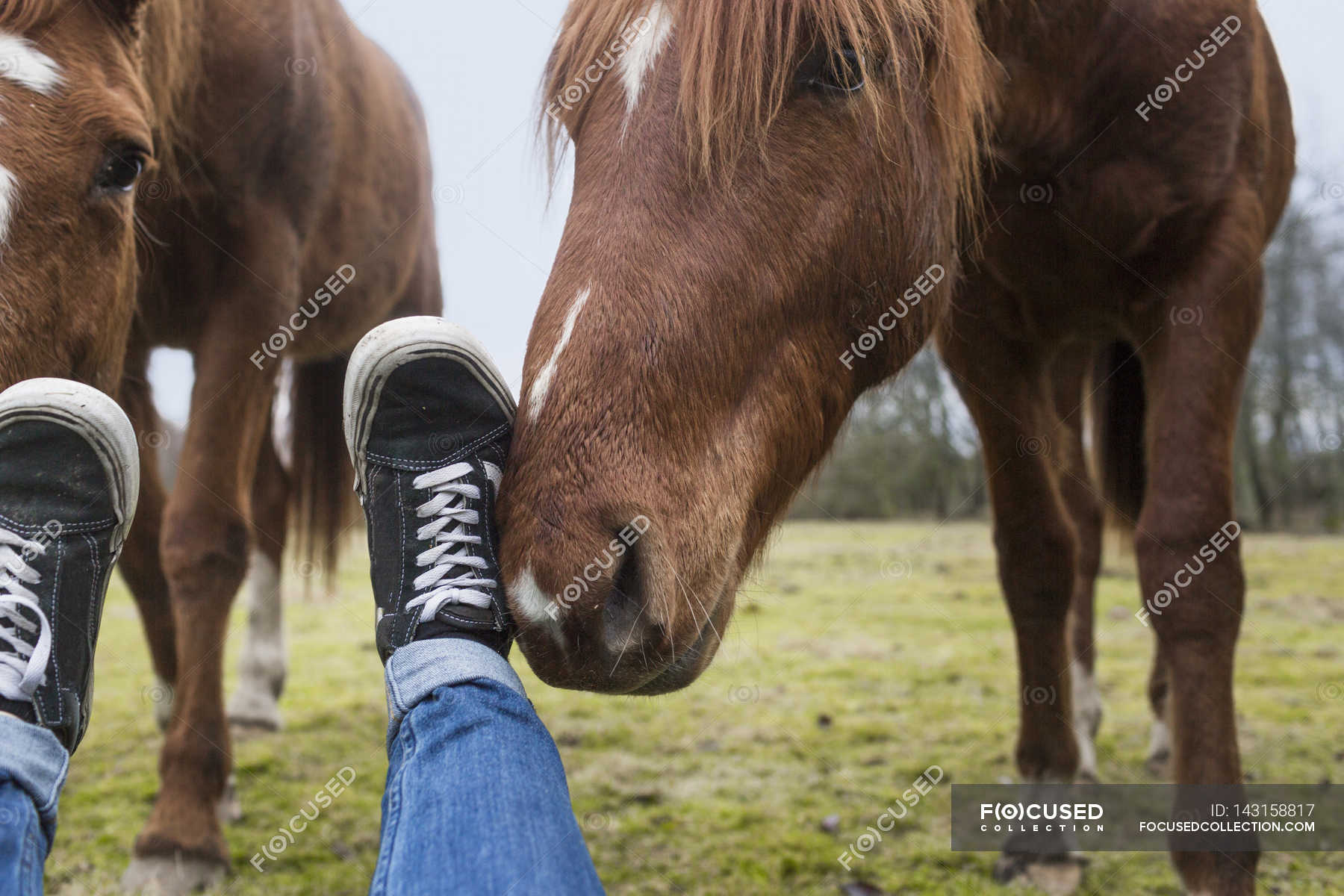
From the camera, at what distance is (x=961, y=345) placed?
269 cm

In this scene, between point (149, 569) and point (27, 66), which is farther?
point (149, 569)

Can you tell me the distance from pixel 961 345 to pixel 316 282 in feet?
7.14

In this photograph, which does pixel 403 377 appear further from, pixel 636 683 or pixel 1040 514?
pixel 1040 514

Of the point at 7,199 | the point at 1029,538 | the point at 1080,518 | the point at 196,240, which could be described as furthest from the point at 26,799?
the point at 1080,518

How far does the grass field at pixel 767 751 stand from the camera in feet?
7.67

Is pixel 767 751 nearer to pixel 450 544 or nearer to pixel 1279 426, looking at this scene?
pixel 450 544

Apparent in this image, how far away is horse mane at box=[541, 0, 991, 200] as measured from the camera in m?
1.42

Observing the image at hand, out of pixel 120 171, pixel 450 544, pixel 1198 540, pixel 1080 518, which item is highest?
pixel 120 171

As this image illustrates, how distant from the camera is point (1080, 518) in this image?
3.80m

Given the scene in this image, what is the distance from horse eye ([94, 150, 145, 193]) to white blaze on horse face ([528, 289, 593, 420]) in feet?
3.51

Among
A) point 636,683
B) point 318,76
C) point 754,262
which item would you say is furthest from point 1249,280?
point 318,76

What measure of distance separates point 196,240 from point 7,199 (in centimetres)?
107

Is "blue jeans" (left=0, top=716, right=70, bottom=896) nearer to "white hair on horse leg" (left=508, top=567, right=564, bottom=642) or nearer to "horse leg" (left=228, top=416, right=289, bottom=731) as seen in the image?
"white hair on horse leg" (left=508, top=567, right=564, bottom=642)

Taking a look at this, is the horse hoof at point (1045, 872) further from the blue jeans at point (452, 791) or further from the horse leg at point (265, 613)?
the horse leg at point (265, 613)
